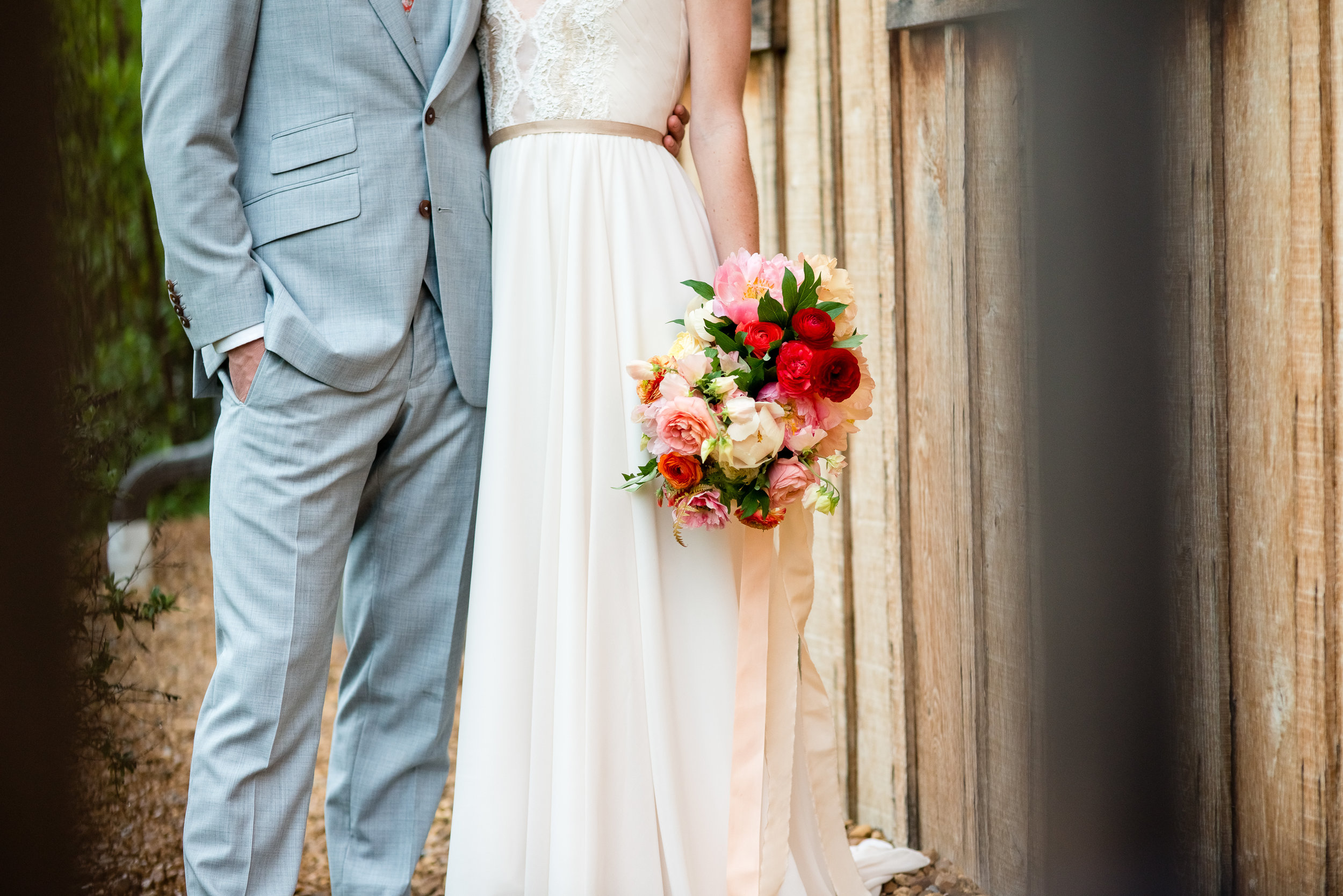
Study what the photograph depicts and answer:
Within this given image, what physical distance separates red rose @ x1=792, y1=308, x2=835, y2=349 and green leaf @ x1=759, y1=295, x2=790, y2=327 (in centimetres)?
2

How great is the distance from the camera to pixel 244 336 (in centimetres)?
168

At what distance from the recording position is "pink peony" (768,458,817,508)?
1.66 meters

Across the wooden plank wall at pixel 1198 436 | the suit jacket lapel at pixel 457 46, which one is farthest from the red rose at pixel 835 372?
the suit jacket lapel at pixel 457 46

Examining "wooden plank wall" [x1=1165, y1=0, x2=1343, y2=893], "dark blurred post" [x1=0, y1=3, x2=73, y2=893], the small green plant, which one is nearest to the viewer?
"dark blurred post" [x1=0, y1=3, x2=73, y2=893]

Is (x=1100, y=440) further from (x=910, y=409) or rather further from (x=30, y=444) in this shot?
(x=910, y=409)

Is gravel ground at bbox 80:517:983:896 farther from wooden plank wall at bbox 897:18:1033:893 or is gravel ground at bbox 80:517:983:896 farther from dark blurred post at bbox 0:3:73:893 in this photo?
dark blurred post at bbox 0:3:73:893

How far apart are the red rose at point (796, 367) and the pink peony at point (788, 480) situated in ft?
0.39

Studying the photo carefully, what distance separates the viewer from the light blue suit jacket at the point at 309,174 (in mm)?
1654

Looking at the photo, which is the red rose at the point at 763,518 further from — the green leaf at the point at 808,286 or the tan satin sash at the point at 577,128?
the tan satin sash at the point at 577,128

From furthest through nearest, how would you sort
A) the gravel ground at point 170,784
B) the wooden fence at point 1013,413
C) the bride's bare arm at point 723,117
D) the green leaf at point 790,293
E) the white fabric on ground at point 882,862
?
the gravel ground at point 170,784 < the white fabric on ground at point 882,862 < the bride's bare arm at point 723,117 < the green leaf at point 790,293 < the wooden fence at point 1013,413

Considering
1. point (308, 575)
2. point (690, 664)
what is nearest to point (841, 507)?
point (690, 664)

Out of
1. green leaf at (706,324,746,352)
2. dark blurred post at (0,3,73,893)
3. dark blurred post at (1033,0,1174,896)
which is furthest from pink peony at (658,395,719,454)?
dark blurred post at (1033,0,1174,896)

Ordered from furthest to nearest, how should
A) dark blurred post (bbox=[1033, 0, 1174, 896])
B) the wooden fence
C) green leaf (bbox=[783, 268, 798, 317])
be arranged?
green leaf (bbox=[783, 268, 798, 317]) → the wooden fence → dark blurred post (bbox=[1033, 0, 1174, 896])

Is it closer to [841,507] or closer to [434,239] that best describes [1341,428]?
[841,507]
